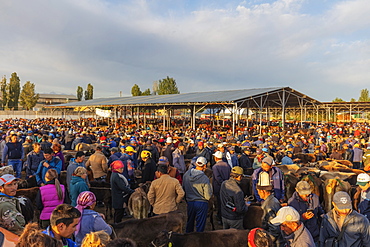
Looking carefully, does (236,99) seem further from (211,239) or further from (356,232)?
(356,232)

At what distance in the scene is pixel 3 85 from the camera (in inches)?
2564

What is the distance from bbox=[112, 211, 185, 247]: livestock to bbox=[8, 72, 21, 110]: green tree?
237 ft

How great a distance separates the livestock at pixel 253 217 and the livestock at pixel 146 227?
123 cm

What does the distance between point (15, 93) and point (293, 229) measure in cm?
7554

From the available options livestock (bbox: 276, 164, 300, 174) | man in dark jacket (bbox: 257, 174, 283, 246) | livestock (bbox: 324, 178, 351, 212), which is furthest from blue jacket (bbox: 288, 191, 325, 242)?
livestock (bbox: 276, 164, 300, 174)

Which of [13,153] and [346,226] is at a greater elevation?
[13,153]

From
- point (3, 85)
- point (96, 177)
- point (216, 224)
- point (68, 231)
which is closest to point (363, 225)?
point (68, 231)

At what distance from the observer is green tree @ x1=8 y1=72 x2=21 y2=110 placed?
65.0 metres

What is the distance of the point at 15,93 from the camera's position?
2591 inches

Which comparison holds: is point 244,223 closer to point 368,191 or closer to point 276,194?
point 276,194

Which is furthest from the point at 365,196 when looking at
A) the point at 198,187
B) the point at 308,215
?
the point at 198,187

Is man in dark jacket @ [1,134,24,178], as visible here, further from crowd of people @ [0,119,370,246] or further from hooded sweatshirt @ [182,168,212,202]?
hooded sweatshirt @ [182,168,212,202]

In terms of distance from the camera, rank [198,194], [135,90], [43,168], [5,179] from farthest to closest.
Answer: [135,90], [43,168], [198,194], [5,179]

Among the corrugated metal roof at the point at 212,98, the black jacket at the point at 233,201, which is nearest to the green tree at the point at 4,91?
the corrugated metal roof at the point at 212,98
